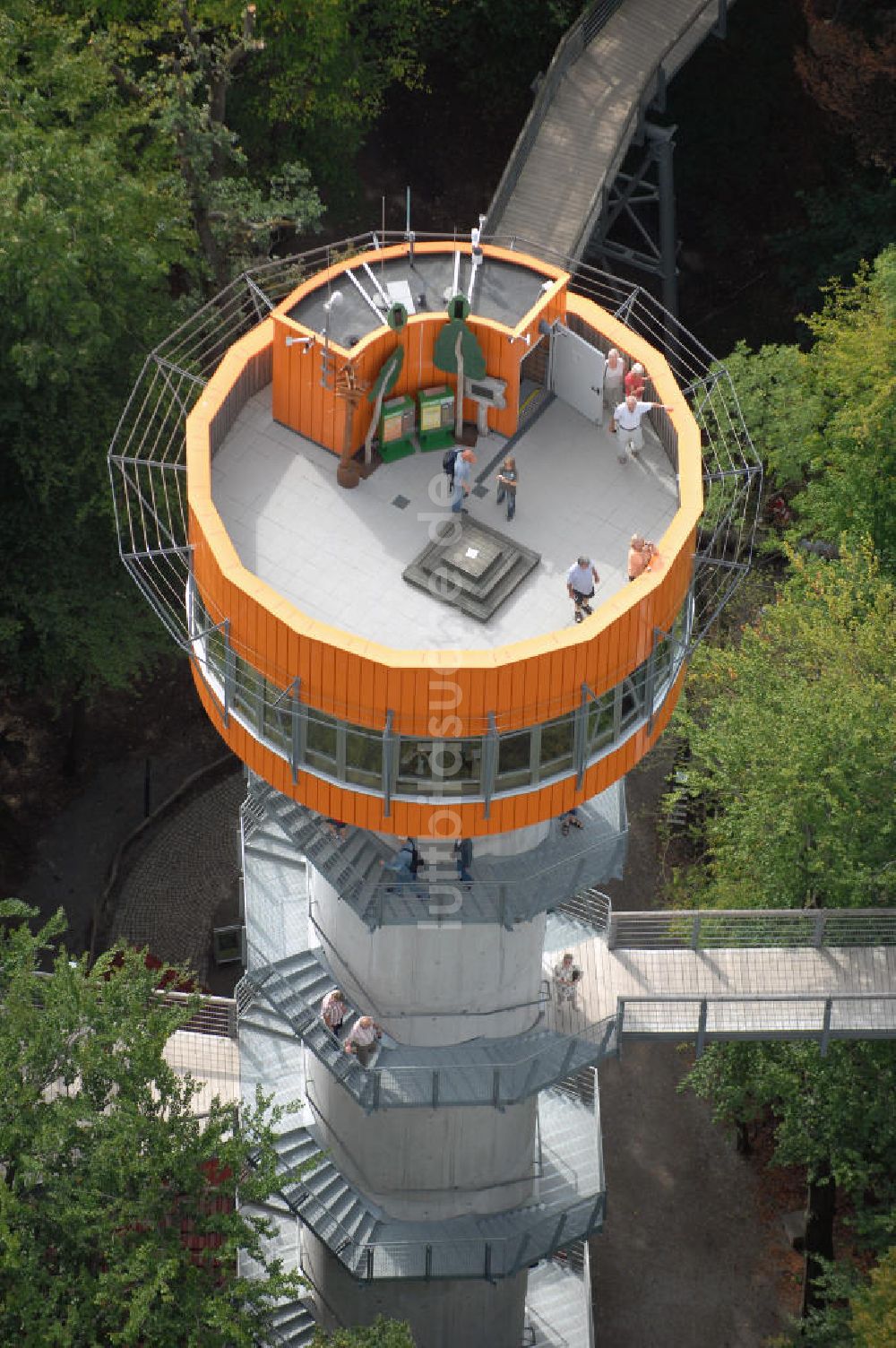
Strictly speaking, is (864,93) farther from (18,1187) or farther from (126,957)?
(18,1187)

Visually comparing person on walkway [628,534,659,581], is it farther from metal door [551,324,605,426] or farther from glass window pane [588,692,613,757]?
metal door [551,324,605,426]

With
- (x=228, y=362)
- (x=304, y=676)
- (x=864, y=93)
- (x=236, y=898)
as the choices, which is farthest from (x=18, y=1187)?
(x=864, y=93)

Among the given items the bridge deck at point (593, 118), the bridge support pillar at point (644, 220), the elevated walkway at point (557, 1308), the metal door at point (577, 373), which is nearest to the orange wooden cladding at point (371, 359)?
the metal door at point (577, 373)

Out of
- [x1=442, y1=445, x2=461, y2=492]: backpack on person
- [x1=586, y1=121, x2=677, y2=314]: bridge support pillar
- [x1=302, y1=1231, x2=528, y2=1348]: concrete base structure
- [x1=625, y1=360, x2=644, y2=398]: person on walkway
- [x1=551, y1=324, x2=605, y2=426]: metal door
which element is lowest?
[x1=302, y1=1231, x2=528, y2=1348]: concrete base structure

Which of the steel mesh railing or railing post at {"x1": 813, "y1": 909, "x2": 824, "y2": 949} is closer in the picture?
railing post at {"x1": 813, "y1": 909, "x2": 824, "y2": 949}

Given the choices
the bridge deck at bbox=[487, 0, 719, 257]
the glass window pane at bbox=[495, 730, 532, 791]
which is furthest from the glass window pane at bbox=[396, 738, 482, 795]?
the bridge deck at bbox=[487, 0, 719, 257]

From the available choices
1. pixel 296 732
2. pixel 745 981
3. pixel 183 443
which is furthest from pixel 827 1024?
pixel 183 443

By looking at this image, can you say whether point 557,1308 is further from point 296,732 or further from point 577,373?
point 577,373
